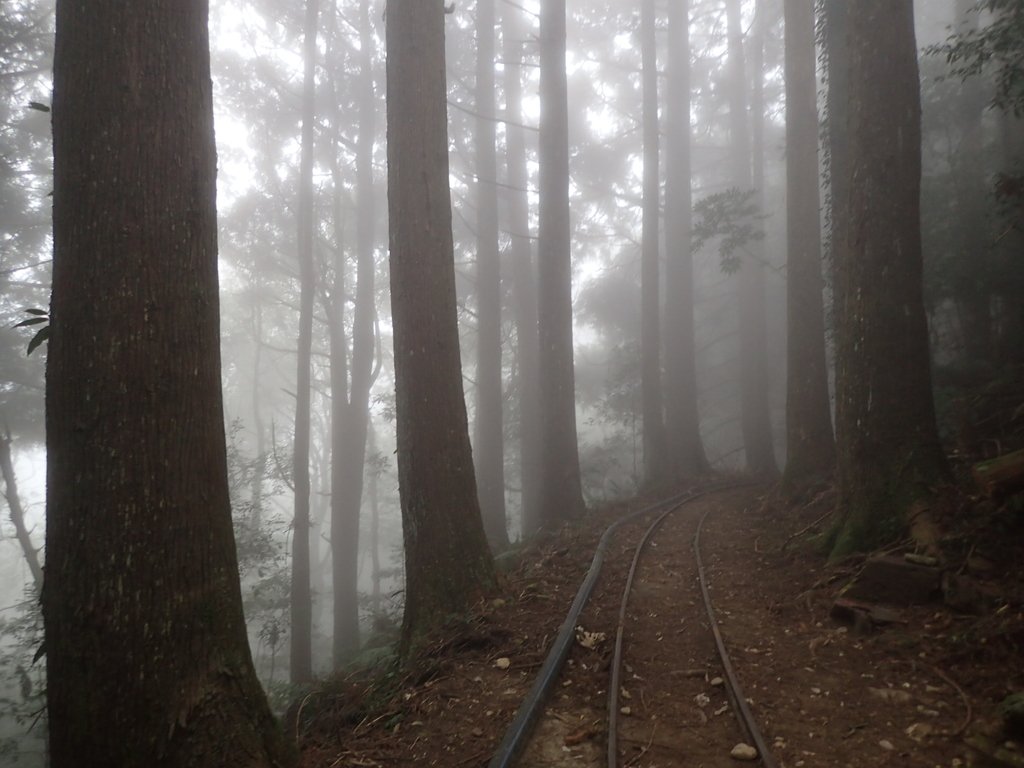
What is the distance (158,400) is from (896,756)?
4597mm

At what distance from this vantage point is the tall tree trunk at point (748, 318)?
18656 millimetres

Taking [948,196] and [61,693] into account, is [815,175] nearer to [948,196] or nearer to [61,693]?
[948,196]

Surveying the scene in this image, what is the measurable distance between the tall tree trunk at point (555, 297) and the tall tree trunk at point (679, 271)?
692cm

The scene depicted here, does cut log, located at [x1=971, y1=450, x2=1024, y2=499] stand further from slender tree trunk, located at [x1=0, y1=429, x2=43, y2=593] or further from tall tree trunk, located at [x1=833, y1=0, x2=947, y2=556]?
slender tree trunk, located at [x1=0, y1=429, x2=43, y2=593]

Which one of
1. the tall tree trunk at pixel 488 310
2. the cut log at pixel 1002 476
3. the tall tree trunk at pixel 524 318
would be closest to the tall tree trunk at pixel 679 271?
the tall tree trunk at pixel 524 318

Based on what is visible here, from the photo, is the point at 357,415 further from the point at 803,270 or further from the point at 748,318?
the point at 748,318

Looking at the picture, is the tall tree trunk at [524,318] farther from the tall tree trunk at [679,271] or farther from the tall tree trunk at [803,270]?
the tall tree trunk at [803,270]

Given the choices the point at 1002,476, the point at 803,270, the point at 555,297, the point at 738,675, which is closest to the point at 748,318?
the point at 803,270

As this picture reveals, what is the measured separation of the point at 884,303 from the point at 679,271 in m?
12.9

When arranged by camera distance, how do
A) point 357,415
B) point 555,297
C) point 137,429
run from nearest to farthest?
point 137,429, point 555,297, point 357,415

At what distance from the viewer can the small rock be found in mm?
3557

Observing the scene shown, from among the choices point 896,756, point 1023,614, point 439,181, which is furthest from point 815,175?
point 896,756

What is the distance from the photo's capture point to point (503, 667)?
4.97 m

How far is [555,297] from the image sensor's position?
1223 centimetres
